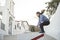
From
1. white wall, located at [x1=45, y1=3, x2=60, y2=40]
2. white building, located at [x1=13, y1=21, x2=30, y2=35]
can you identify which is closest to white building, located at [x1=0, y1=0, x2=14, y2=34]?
white building, located at [x1=13, y1=21, x2=30, y2=35]

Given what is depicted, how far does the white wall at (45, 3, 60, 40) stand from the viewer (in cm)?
405

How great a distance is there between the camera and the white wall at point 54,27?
4047 mm

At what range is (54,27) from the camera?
4.07 m

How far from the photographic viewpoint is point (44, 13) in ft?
13.7

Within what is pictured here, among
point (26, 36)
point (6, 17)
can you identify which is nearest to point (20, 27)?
point (26, 36)

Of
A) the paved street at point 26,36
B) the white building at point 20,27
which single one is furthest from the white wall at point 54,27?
the white building at point 20,27

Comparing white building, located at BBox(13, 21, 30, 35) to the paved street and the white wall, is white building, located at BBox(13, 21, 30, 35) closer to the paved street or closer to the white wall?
the paved street

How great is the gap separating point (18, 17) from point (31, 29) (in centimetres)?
38

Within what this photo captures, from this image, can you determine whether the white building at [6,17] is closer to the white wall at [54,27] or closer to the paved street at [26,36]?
the paved street at [26,36]

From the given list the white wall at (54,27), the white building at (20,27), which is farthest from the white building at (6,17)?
the white wall at (54,27)

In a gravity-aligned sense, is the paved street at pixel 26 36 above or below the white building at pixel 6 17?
below

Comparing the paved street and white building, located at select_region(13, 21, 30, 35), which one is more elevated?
white building, located at select_region(13, 21, 30, 35)

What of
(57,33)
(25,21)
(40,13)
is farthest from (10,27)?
(57,33)

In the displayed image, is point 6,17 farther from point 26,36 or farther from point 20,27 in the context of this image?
point 26,36
